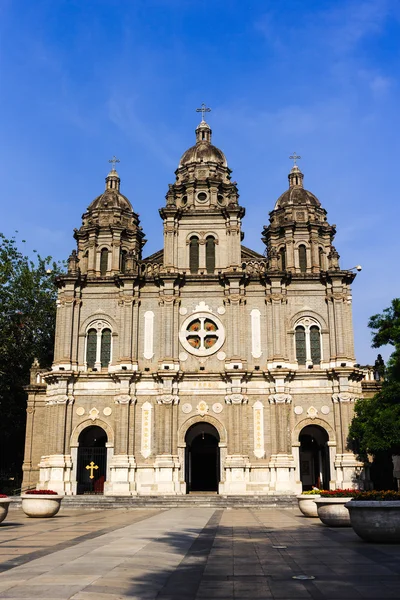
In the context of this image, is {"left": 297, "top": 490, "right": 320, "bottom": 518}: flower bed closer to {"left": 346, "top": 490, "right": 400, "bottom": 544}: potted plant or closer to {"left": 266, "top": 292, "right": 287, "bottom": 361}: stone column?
{"left": 346, "top": 490, "right": 400, "bottom": 544}: potted plant

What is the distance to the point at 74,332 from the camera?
4162cm

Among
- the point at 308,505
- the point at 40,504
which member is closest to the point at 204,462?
the point at 40,504

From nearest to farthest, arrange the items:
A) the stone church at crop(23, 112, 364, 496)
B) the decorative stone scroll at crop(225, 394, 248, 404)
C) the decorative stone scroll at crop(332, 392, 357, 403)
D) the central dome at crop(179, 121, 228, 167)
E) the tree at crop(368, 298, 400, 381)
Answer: the tree at crop(368, 298, 400, 381) → the stone church at crop(23, 112, 364, 496) → the decorative stone scroll at crop(332, 392, 357, 403) → the decorative stone scroll at crop(225, 394, 248, 404) → the central dome at crop(179, 121, 228, 167)

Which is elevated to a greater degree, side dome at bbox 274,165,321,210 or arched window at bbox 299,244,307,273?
side dome at bbox 274,165,321,210

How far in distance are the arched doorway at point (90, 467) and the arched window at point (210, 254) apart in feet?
42.6

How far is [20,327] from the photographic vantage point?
48.8m

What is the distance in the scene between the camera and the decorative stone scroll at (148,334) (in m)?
41.2

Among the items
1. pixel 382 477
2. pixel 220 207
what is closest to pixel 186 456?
pixel 382 477

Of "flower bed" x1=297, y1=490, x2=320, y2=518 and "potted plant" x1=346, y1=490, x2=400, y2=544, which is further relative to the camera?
"flower bed" x1=297, y1=490, x2=320, y2=518

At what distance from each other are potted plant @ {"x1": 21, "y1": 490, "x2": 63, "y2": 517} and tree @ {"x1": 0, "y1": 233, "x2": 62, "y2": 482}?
20923mm

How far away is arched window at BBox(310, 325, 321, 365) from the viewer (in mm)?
40938

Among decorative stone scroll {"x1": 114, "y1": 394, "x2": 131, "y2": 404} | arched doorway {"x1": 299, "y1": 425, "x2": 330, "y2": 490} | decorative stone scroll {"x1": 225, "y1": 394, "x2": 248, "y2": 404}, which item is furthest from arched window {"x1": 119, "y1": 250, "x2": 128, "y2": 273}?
arched doorway {"x1": 299, "y1": 425, "x2": 330, "y2": 490}

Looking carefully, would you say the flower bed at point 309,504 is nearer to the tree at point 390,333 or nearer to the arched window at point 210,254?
the tree at point 390,333

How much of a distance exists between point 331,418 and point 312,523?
17.7m
